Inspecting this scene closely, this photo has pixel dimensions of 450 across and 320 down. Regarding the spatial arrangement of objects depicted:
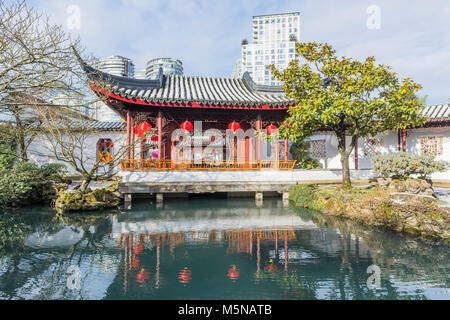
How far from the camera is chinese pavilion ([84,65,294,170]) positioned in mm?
10742

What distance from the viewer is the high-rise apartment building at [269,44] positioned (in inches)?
3123

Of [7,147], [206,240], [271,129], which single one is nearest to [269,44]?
[271,129]

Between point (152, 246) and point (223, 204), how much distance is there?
5.59m

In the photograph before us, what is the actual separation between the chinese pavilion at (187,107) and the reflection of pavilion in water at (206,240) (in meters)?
4.62

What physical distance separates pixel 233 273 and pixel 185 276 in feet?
2.51

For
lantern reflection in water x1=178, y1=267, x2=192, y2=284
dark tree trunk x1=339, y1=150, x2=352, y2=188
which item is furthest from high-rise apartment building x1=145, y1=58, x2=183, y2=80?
lantern reflection in water x1=178, y1=267, x2=192, y2=284

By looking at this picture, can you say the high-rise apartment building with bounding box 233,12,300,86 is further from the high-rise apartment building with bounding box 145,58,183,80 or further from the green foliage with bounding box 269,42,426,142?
the green foliage with bounding box 269,42,426,142

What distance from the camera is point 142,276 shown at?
13.2ft

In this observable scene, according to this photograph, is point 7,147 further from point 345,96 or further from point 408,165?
point 408,165

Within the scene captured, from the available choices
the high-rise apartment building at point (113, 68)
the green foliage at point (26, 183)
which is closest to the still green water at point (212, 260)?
the green foliage at point (26, 183)

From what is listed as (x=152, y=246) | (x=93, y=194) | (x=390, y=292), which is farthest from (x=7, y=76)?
(x=390, y=292)

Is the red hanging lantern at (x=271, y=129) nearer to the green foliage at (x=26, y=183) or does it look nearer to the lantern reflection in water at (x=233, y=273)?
the lantern reflection in water at (x=233, y=273)

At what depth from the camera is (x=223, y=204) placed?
35.8 feet
